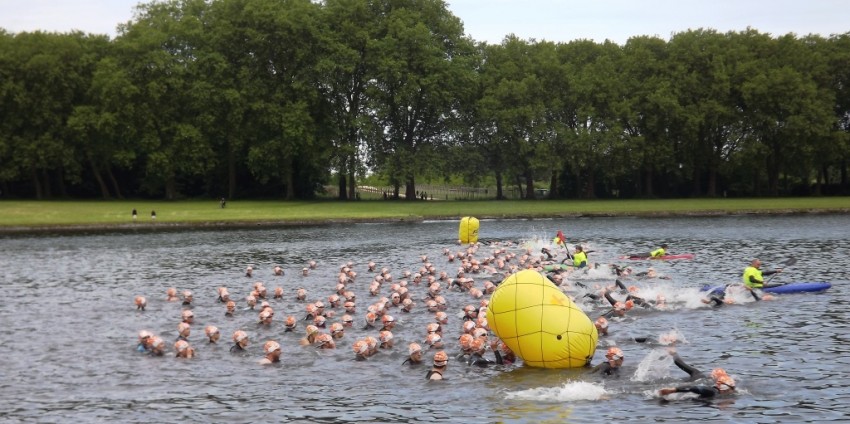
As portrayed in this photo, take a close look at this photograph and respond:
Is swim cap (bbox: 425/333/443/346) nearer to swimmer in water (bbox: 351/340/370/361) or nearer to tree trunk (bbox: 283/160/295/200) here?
swimmer in water (bbox: 351/340/370/361)

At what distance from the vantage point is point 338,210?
305 feet

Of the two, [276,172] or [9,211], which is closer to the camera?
[9,211]

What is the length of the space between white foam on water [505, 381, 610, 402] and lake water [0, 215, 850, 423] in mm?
57

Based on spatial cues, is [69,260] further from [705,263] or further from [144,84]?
[144,84]

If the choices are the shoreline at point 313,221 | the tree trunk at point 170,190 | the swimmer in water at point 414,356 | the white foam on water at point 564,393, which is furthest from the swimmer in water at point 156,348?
the tree trunk at point 170,190

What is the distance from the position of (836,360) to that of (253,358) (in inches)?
649

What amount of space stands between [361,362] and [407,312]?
844 centimetres

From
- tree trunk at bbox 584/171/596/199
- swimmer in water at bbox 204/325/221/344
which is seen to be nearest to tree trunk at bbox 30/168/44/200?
tree trunk at bbox 584/171/596/199

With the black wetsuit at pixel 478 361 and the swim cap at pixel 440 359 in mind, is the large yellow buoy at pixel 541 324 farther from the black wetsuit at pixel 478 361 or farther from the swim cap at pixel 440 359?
the swim cap at pixel 440 359

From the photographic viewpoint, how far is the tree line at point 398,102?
103 meters

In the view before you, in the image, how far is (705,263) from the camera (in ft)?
151

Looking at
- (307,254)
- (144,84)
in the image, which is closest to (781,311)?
(307,254)

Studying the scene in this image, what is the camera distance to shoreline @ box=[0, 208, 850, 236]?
7706cm

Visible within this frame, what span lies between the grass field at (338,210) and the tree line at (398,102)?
22.2 feet
